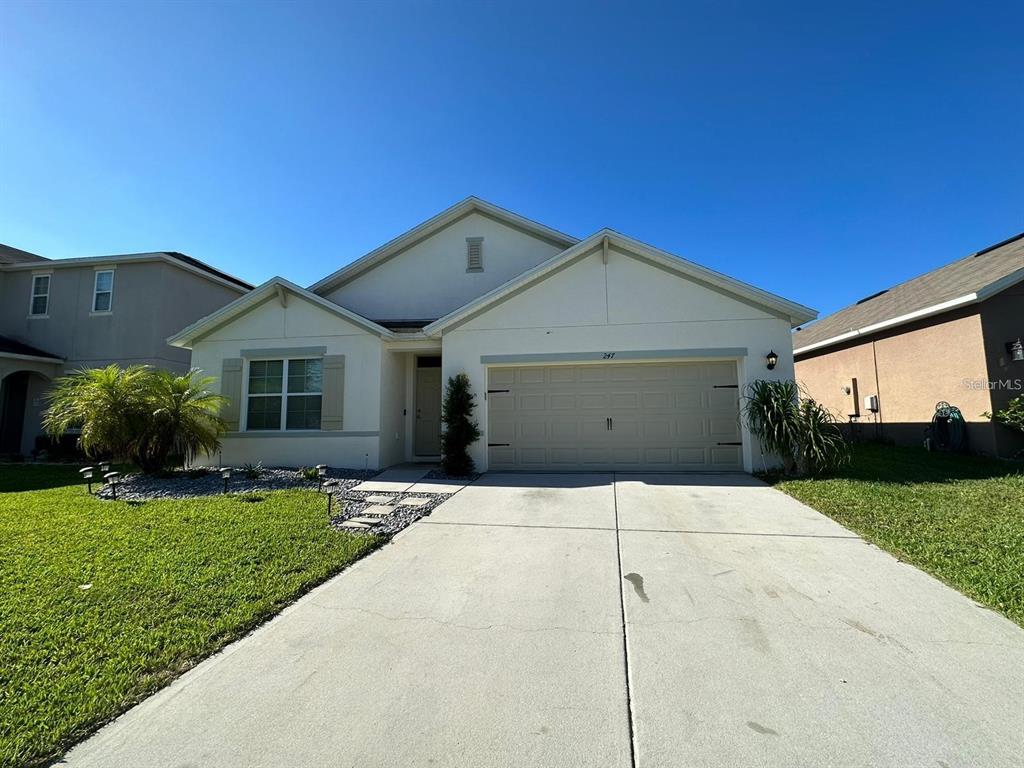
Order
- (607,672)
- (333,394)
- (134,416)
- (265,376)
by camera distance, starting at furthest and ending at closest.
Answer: (265,376) → (333,394) → (134,416) → (607,672)

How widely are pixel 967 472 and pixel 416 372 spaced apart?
11518mm

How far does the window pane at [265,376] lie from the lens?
10.2 meters

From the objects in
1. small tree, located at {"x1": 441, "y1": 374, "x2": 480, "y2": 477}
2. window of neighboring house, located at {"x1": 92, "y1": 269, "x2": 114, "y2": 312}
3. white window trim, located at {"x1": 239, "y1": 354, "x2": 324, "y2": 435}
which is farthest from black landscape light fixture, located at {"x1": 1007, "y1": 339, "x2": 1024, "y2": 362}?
window of neighboring house, located at {"x1": 92, "y1": 269, "x2": 114, "y2": 312}

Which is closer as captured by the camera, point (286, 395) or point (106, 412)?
point (106, 412)

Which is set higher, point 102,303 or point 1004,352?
point 102,303

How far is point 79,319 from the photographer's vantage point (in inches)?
578

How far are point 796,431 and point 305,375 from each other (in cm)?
1022

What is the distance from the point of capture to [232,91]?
27.4ft

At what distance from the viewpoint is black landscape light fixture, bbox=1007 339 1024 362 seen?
30.9ft

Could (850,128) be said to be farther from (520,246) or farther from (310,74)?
(310,74)

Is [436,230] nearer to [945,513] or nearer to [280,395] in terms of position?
[280,395]

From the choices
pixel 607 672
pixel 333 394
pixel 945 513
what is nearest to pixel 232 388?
pixel 333 394

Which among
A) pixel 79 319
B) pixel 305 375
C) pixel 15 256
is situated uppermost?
pixel 15 256

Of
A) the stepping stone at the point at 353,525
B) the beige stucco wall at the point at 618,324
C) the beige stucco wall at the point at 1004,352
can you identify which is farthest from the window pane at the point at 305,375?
the beige stucco wall at the point at 1004,352
